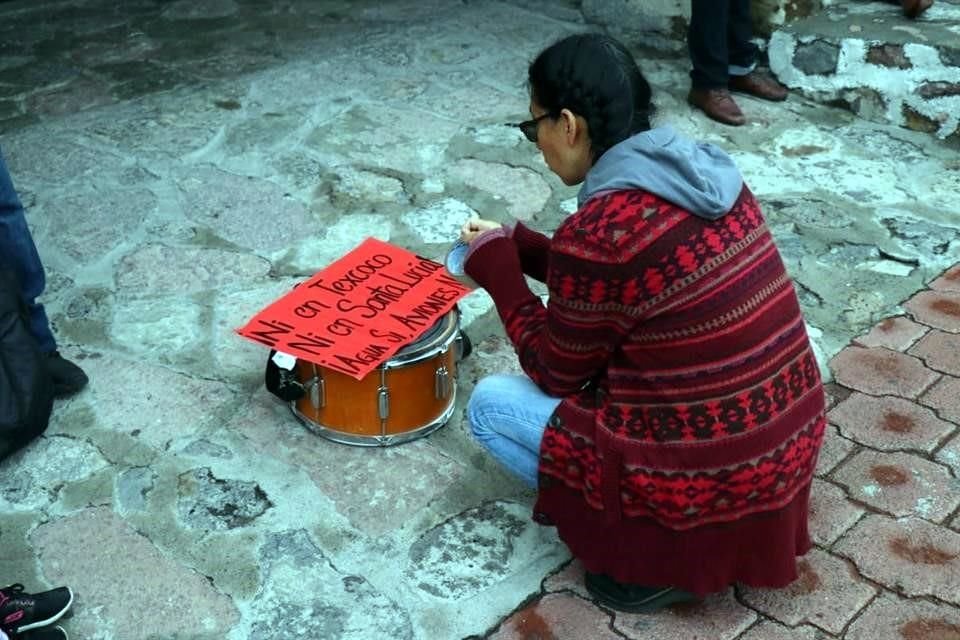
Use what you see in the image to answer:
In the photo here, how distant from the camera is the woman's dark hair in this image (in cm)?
227

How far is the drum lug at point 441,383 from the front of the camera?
3006 mm

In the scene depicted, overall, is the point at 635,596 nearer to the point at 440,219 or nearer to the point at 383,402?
the point at 383,402

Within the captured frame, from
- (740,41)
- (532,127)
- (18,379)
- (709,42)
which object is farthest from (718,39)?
(18,379)

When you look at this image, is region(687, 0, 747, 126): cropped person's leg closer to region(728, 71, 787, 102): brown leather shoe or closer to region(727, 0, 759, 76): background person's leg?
region(727, 0, 759, 76): background person's leg

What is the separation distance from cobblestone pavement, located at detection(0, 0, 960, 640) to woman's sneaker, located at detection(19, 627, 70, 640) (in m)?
0.11

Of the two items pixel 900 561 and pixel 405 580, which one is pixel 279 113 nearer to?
pixel 405 580

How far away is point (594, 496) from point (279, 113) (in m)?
3.14

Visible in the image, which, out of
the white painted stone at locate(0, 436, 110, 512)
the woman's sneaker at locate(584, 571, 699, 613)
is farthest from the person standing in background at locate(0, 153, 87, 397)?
the woman's sneaker at locate(584, 571, 699, 613)

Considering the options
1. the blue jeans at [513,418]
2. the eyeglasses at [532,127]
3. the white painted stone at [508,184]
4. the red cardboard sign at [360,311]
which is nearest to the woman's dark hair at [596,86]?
the eyeglasses at [532,127]

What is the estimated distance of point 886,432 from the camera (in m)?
3.15

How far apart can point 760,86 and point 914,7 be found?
74cm

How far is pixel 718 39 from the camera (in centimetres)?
503

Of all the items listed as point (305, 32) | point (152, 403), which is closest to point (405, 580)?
point (152, 403)

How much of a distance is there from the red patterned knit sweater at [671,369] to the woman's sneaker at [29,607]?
1.07 meters
